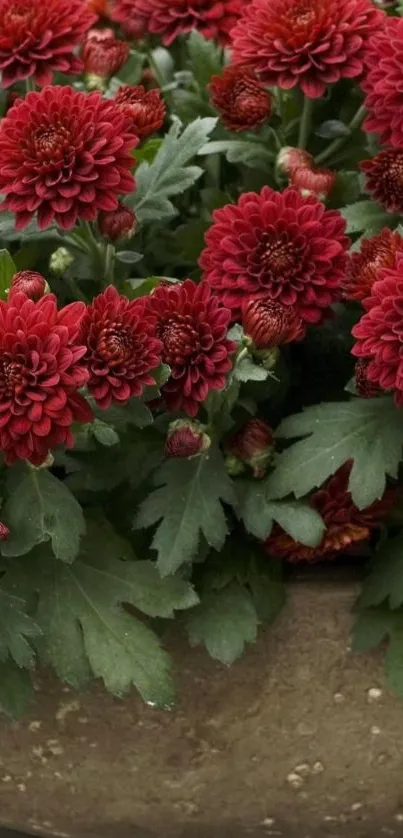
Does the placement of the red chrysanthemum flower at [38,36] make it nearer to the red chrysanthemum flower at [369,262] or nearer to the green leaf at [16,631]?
the red chrysanthemum flower at [369,262]

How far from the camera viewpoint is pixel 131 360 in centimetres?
65

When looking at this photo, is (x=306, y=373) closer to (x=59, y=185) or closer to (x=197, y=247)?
(x=197, y=247)

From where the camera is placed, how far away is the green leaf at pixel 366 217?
830mm

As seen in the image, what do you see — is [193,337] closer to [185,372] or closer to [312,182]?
[185,372]

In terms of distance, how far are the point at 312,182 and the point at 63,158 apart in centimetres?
20

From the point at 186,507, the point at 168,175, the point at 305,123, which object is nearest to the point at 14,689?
the point at 186,507

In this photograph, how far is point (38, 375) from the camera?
0.61 metres

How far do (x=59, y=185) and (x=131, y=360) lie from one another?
0.13 meters

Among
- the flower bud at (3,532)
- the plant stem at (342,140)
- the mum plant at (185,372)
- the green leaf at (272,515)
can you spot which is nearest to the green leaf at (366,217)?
the mum plant at (185,372)

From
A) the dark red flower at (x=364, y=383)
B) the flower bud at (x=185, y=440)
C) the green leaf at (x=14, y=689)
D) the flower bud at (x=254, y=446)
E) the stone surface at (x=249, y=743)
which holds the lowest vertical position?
the stone surface at (x=249, y=743)

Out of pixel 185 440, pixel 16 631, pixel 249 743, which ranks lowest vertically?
pixel 249 743

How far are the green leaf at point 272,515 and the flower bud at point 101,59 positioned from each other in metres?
0.41

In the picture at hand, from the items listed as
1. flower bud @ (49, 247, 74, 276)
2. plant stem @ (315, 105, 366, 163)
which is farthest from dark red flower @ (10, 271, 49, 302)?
plant stem @ (315, 105, 366, 163)

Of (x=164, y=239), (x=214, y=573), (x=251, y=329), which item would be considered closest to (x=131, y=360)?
(x=251, y=329)
